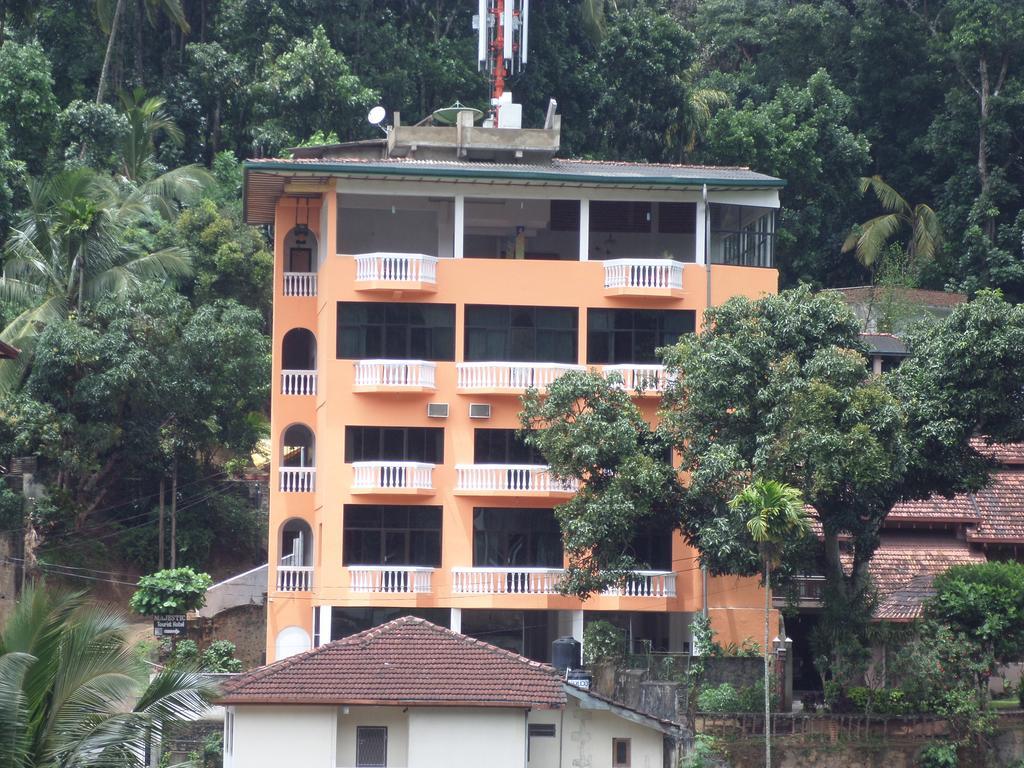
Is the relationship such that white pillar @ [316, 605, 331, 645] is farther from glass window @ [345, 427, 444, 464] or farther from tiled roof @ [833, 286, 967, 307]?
tiled roof @ [833, 286, 967, 307]

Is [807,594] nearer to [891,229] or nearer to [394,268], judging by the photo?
[394,268]

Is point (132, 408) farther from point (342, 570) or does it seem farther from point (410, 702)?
point (410, 702)

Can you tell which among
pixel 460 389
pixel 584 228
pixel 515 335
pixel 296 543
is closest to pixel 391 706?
pixel 460 389

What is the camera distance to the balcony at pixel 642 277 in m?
38.0

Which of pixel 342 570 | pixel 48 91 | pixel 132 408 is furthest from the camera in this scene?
pixel 48 91

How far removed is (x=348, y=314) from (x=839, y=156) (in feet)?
74.6

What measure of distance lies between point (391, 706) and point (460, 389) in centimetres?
1127

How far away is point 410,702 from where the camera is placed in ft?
89.8

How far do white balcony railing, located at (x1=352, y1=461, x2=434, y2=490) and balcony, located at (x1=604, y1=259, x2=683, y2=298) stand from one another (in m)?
6.04

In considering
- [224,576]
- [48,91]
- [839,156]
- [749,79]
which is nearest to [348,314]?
[224,576]

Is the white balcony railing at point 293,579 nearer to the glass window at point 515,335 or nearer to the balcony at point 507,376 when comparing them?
the balcony at point 507,376

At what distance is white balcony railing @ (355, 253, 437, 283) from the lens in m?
37.3

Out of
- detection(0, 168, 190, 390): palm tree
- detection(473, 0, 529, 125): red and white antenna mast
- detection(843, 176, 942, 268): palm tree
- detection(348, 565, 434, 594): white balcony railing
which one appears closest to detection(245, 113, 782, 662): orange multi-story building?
detection(348, 565, 434, 594): white balcony railing

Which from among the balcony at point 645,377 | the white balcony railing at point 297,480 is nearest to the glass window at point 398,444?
the white balcony railing at point 297,480
